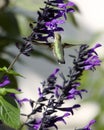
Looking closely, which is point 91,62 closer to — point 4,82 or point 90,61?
point 90,61

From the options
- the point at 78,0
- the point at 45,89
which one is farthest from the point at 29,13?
the point at 45,89

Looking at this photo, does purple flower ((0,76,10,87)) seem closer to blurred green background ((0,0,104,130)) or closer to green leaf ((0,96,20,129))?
green leaf ((0,96,20,129))

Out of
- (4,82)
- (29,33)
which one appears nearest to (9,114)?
(4,82)

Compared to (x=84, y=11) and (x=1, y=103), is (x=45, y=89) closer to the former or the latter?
(x=1, y=103)

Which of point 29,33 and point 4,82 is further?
point 29,33

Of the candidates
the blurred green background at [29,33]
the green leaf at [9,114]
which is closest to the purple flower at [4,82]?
the green leaf at [9,114]

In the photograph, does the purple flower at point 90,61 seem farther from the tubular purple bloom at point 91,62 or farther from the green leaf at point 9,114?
the green leaf at point 9,114
